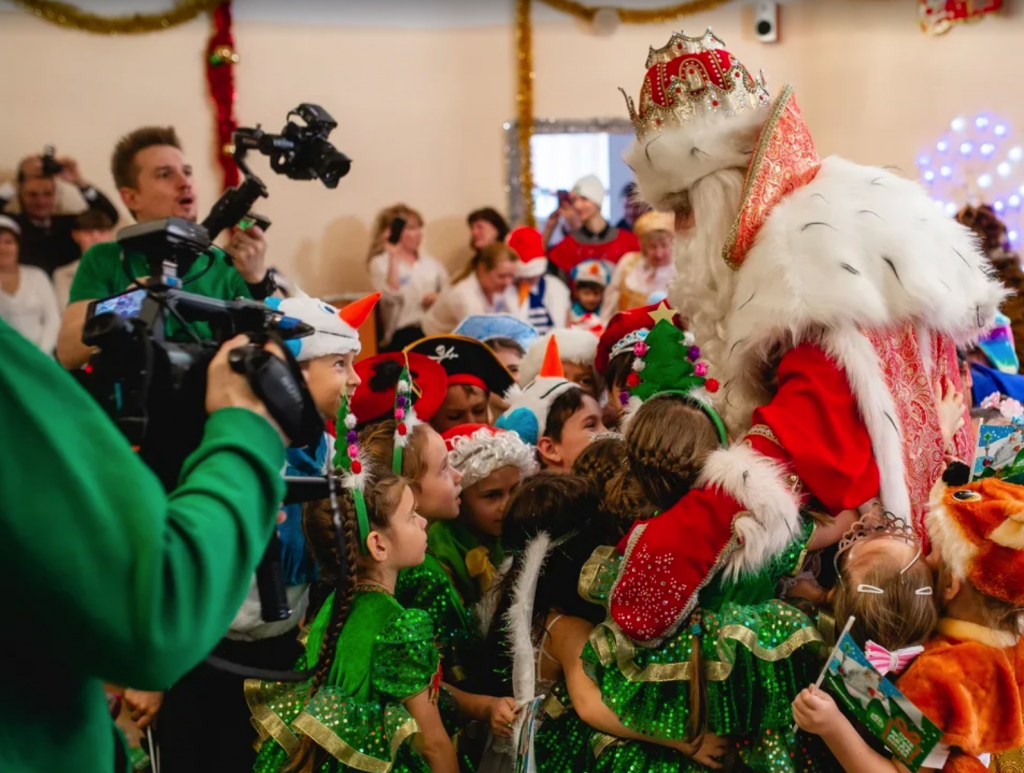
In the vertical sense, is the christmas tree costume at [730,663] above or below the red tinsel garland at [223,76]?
below

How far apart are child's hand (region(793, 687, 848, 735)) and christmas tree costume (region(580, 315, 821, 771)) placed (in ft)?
0.41

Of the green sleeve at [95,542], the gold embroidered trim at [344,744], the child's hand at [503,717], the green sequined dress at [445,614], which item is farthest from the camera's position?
the green sequined dress at [445,614]

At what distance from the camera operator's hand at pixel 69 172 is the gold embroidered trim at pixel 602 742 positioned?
511 centimetres

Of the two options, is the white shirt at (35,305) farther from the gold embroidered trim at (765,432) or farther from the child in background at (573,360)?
the gold embroidered trim at (765,432)

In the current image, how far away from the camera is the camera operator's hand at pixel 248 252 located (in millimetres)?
2777

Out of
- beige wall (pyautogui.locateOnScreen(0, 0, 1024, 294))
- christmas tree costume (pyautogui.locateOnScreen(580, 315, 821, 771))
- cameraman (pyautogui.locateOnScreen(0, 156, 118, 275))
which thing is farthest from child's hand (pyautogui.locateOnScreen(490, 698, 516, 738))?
beige wall (pyautogui.locateOnScreen(0, 0, 1024, 294))

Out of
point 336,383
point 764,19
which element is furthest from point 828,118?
point 336,383

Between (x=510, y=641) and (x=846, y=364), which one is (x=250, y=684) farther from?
(x=846, y=364)

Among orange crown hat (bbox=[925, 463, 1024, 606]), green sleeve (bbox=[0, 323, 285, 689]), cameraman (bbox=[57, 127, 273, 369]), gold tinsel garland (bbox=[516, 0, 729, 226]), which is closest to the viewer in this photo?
green sleeve (bbox=[0, 323, 285, 689])

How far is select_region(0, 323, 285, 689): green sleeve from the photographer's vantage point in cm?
77

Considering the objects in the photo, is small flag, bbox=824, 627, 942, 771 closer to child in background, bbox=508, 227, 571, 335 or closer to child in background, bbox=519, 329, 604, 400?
child in background, bbox=519, 329, 604, 400

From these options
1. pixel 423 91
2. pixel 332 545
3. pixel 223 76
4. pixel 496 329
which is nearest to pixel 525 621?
pixel 332 545

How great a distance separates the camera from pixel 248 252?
2.79m

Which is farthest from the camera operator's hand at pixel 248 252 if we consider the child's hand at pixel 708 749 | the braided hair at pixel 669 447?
the child's hand at pixel 708 749
